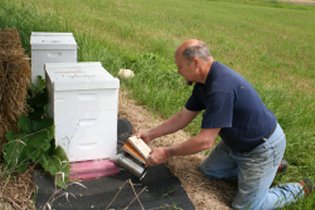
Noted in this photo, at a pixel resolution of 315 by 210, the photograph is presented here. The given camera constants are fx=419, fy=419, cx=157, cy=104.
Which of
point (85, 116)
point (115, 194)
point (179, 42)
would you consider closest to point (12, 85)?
point (85, 116)

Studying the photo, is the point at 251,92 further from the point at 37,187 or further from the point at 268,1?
the point at 268,1

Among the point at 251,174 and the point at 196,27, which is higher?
the point at 251,174

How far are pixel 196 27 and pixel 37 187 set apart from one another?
11541 millimetres

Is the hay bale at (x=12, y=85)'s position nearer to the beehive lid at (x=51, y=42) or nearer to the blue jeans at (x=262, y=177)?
the beehive lid at (x=51, y=42)

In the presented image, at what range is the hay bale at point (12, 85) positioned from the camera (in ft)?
10.7

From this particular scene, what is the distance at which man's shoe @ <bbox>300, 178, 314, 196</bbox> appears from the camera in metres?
3.87

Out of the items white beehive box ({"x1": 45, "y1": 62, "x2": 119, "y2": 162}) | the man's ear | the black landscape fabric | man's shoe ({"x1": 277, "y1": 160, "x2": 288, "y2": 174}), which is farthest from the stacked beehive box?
man's shoe ({"x1": 277, "y1": 160, "x2": 288, "y2": 174})

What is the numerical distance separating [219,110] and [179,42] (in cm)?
742

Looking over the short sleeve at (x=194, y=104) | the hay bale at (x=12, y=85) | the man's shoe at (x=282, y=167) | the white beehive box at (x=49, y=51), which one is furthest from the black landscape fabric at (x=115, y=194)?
the white beehive box at (x=49, y=51)

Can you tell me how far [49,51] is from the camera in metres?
4.64

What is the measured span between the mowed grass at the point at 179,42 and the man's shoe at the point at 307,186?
200 millimetres

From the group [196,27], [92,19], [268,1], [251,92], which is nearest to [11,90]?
[251,92]

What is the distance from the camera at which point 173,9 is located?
1798 cm

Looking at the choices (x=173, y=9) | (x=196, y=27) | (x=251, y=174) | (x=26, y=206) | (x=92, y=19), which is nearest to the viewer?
(x=26, y=206)
